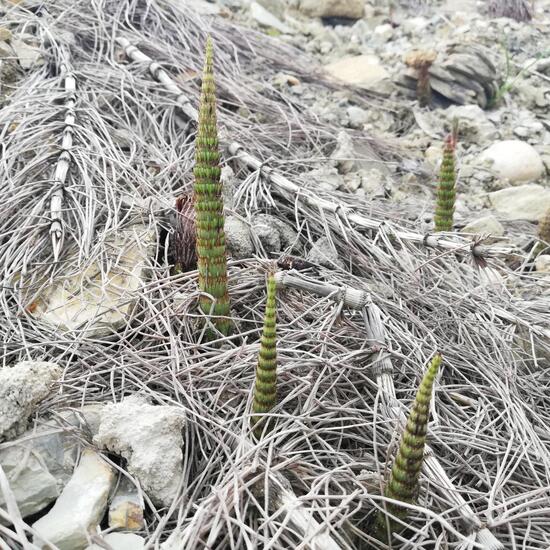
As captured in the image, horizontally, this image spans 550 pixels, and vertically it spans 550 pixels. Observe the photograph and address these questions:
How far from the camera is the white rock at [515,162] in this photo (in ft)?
15.4

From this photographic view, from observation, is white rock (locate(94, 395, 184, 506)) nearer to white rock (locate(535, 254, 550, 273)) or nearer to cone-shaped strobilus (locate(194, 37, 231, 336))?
cone-shaped strobilus (locate(194, 37, 231, 336))

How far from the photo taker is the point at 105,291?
8.81 ft

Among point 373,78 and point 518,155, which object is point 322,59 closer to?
point 373,78

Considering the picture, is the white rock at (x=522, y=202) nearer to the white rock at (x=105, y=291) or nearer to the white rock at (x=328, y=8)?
the white rock at (x=105, y=291)

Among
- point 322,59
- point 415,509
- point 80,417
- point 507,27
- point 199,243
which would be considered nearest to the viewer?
point 415,509

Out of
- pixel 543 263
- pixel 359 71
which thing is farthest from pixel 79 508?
pixel 359 71

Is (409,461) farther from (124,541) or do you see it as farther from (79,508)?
(79,508)

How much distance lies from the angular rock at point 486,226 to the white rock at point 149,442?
2.26m

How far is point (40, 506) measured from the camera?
191 centimetres

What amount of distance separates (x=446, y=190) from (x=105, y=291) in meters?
1.74

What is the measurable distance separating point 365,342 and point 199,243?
2.45 feet

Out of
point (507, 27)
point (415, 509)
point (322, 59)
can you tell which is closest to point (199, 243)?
point (415, 509)

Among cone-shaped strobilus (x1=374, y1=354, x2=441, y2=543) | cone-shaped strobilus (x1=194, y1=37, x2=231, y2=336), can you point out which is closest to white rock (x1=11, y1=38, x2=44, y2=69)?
cone-shaped strobilus (x1=194, y1=37, x2=231, y2=336)

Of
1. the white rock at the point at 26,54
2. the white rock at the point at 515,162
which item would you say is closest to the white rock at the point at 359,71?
the white rock at the point at 515,162
